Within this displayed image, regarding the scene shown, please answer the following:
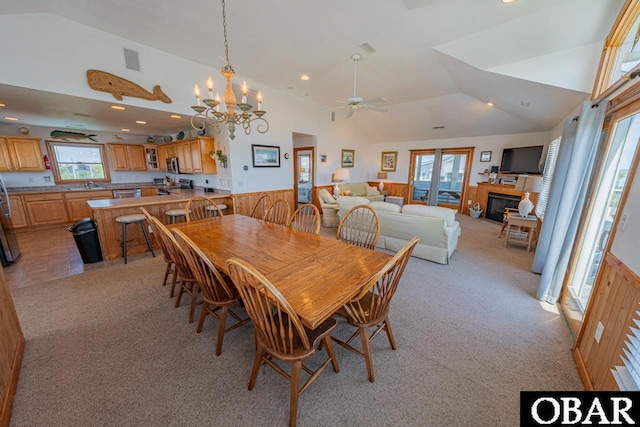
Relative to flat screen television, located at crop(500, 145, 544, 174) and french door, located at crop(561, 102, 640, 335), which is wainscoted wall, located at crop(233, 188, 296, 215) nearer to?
french door, located at crop(561, 102, 640, 335)

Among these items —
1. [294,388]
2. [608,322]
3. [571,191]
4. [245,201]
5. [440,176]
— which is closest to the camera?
[294,388]

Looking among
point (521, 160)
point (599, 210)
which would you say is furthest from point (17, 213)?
point (521, 160)

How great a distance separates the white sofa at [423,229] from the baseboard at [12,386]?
155 inches

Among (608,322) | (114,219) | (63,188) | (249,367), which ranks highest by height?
(63,188)

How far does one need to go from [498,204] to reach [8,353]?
8362 millimetres

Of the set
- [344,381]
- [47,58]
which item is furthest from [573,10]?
[47,58]

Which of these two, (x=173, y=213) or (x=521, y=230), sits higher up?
(x=173, y=213)

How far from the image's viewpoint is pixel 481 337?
6.50 feet

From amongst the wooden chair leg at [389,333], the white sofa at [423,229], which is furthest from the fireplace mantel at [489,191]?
the wooden chair leg at [389,333]

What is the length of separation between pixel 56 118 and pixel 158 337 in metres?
5.34

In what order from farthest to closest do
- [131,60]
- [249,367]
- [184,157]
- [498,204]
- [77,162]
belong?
1. [498,204]
2. [77,162]
3. [184,157]
4. [131,60]
5. [249,367]

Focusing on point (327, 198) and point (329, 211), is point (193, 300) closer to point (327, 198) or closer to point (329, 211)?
point (329, 211)

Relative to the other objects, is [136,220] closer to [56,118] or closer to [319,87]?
[56,118]

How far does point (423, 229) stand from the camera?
3398 mm
